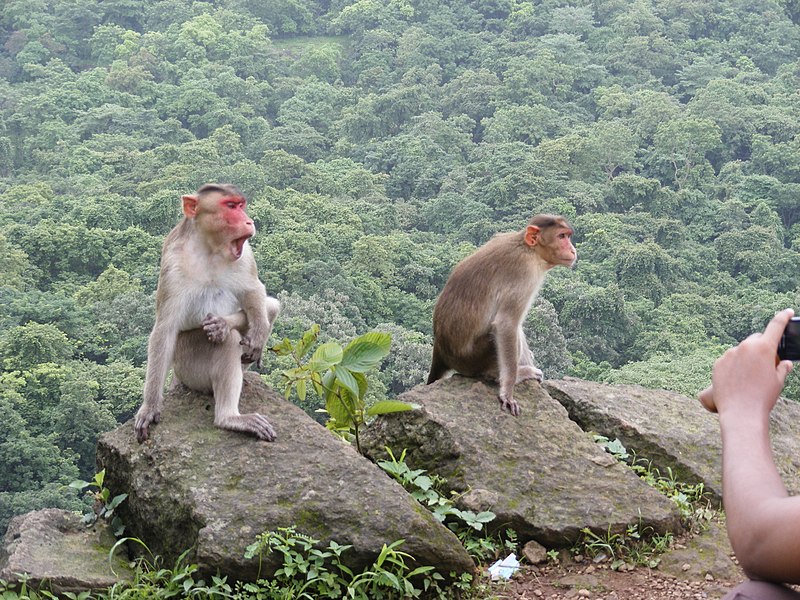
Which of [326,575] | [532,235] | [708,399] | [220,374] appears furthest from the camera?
[532,235]

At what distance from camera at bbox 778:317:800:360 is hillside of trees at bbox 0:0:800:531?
16974mm

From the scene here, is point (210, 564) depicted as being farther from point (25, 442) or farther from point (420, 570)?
point (25, 442)

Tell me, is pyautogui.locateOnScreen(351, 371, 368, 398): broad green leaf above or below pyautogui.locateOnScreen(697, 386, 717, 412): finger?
below

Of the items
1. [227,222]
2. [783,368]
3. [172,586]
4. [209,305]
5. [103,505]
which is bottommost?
[103,505]

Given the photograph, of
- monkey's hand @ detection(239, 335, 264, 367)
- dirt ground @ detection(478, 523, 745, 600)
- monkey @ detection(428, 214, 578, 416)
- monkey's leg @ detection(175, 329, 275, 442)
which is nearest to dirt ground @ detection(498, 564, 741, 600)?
dirt ground @ detection(478, 523, 745, 600)

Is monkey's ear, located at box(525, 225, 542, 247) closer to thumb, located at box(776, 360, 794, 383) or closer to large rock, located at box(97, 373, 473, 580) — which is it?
large rock, located at box(97, 373, 473, 580)

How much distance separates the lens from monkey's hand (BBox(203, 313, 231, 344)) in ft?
10.7

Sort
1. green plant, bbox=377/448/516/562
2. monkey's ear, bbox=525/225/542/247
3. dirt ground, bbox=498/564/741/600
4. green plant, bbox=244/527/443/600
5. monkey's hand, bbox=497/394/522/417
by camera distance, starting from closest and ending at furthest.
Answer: green plant, bbox=244/527/443/600 → dirt ground, bbox=498/564/741/600 → green plant, bbox=377/448/516/562 → monkey's hand, bbox=497/394/522/417 → monkey's ear, bbox=525/225/542/247

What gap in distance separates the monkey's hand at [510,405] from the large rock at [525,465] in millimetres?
21

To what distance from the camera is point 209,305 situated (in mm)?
3412

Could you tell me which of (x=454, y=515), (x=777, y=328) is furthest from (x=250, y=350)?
(x=777, y=328)

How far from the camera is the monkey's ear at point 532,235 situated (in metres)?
4.18

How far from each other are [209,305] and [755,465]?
2337 millimetres

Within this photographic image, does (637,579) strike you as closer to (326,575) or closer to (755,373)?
(326,575)
